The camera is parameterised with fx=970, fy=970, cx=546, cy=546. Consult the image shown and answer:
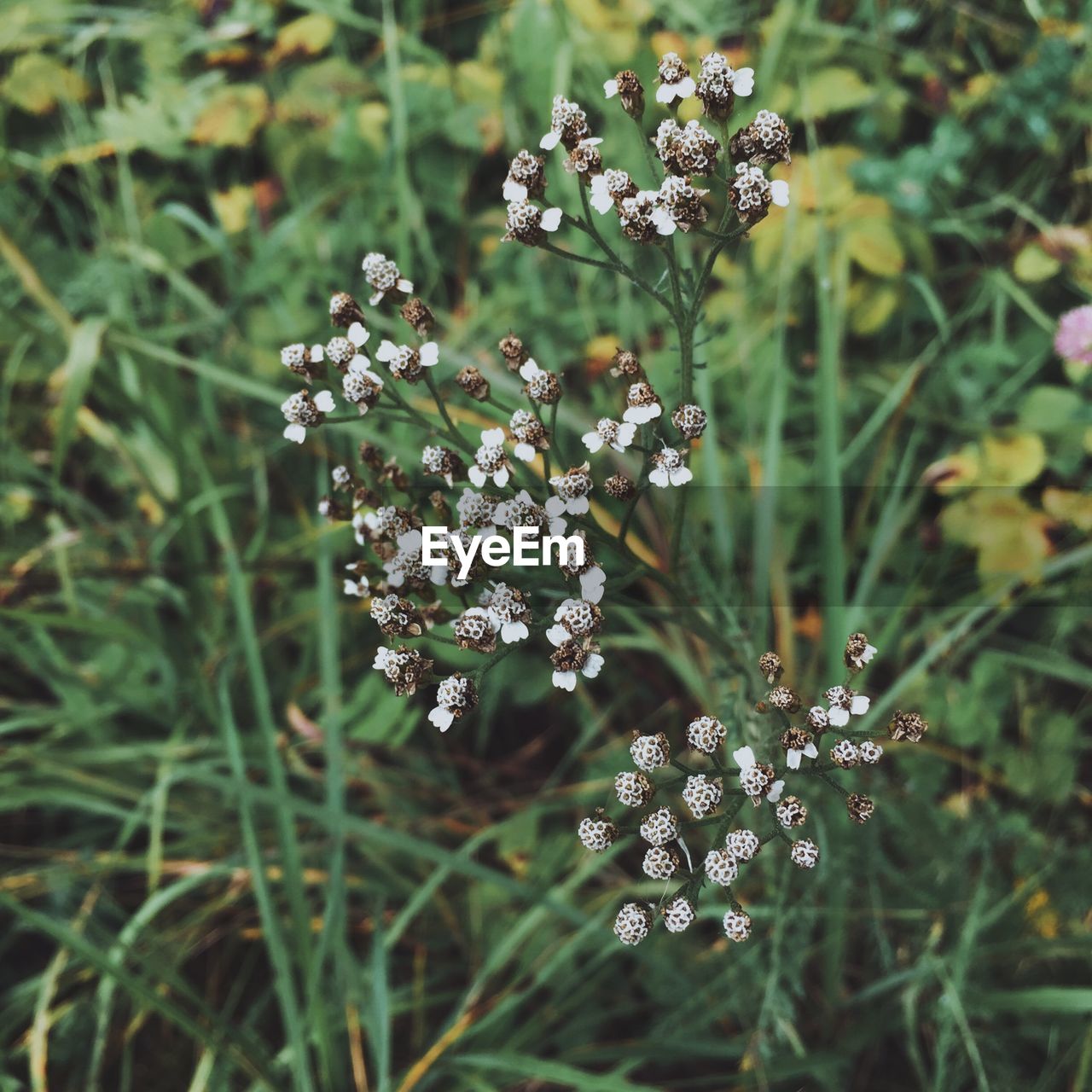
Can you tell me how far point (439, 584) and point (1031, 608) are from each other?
5.99ft

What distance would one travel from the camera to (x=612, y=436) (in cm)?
135

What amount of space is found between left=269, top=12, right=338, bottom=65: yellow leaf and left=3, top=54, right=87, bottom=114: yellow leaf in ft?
2.35

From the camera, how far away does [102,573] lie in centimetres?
274

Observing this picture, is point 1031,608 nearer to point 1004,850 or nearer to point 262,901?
point 1004,850

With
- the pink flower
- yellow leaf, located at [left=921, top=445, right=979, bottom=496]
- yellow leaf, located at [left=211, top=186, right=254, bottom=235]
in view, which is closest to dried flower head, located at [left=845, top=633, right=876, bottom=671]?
yellow leaf, located at [left=921, top=445, right=979, bottom=496]

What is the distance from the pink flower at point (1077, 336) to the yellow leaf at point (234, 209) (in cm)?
243

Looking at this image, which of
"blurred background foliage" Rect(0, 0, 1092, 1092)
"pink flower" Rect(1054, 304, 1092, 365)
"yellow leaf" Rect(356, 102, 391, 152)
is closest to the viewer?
"blurred background foliage" Rect(0, 0, 1092, 1092)

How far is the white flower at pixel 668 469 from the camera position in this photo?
1.31m

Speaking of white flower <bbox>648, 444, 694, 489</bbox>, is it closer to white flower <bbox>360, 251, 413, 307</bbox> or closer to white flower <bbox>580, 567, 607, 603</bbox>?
white flower <bbox>580, 567, 607, 603</bbox>

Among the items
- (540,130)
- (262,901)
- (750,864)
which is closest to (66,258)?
(540,130)

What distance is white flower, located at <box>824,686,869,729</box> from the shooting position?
128 cm

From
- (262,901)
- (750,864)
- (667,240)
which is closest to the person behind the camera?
(667,240)

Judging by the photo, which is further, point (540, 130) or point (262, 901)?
point (540, 130)

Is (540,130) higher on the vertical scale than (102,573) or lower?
higher
